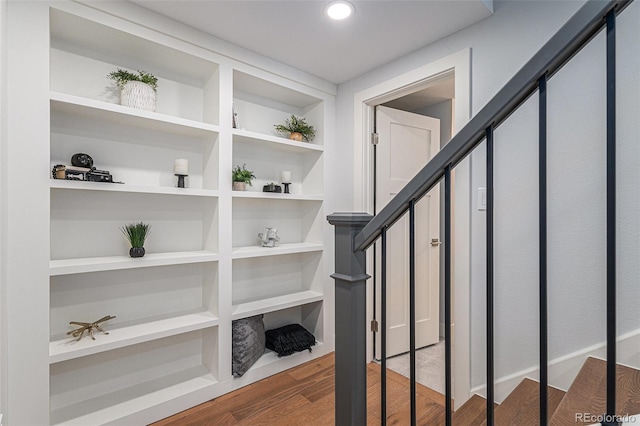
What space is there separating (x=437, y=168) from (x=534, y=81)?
0.91ft

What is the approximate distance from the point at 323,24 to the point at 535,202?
158 centimetres

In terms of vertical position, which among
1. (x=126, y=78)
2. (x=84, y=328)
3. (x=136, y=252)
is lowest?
(x=84, y=328)

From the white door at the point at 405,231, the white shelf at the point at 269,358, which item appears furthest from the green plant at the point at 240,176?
the white shelf at the point at 269,358

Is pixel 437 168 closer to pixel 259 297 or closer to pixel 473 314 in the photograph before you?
pixel 473 314

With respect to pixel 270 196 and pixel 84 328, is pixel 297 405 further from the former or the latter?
pixel 270 196

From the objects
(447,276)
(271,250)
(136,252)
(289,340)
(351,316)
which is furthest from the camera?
(289,340)

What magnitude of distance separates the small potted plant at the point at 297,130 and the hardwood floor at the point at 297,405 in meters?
1.88

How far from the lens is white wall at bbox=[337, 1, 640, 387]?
148 centimetres

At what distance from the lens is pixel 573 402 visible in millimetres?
1258

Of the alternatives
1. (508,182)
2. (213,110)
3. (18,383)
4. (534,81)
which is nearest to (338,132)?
(213,110)

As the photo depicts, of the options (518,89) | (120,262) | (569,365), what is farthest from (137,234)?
(569,365)

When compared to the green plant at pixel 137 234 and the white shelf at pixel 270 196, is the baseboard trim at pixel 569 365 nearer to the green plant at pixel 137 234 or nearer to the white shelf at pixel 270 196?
the white shelf at pixel 270 196

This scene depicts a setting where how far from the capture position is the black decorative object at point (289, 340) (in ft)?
8.47

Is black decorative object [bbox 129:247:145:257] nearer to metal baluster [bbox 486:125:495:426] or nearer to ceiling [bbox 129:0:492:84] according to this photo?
ceiling [bbox 129:0:492:84]
